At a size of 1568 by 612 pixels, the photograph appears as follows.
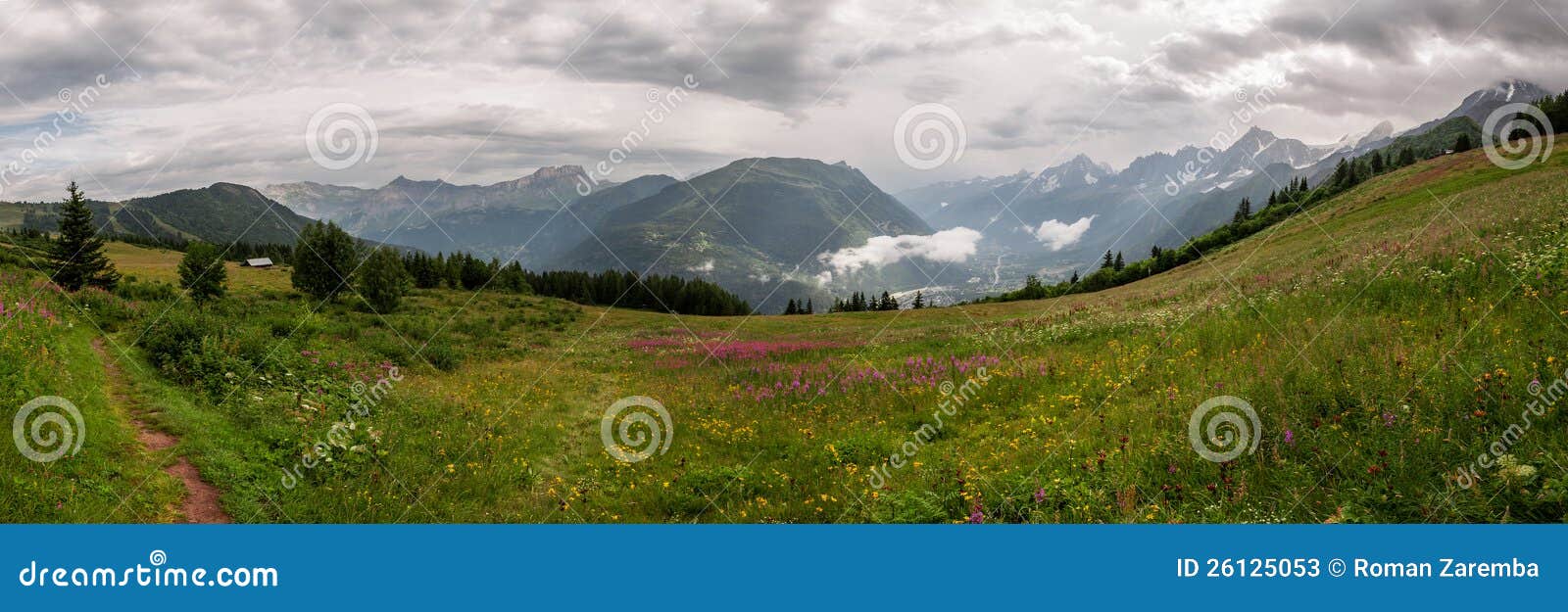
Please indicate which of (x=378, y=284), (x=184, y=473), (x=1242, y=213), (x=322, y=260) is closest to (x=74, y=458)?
(x=184, y=473)

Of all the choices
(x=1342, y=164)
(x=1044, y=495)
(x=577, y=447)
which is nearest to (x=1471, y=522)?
(x=1044, y=495)

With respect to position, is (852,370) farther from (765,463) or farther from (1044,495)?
(1044,495)

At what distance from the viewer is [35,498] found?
247 inches

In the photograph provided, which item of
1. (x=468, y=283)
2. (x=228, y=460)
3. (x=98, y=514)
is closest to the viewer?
(x=98, y=514)

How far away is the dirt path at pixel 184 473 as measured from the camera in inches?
284

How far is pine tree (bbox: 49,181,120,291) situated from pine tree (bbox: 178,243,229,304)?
5.27 feet

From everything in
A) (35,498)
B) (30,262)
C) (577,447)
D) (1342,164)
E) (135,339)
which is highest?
(1342,164)

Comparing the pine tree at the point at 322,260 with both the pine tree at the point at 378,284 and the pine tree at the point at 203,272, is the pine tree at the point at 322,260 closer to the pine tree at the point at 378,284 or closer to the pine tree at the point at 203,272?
the pine tree at the point at 378,284

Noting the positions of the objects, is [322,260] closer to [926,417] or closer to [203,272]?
[203,272]

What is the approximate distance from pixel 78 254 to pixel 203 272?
111 inches

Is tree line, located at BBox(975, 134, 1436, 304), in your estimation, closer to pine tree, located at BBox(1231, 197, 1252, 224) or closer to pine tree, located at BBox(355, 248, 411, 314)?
pine tree, located at BBox(1231, 197, 1252, 224)

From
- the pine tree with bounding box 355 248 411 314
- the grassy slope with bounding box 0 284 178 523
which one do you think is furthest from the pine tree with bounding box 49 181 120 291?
the grassy slope with bounding box 0 284 178 523

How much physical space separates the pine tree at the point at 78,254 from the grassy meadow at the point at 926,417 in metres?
1.45

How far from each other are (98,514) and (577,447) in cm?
580
